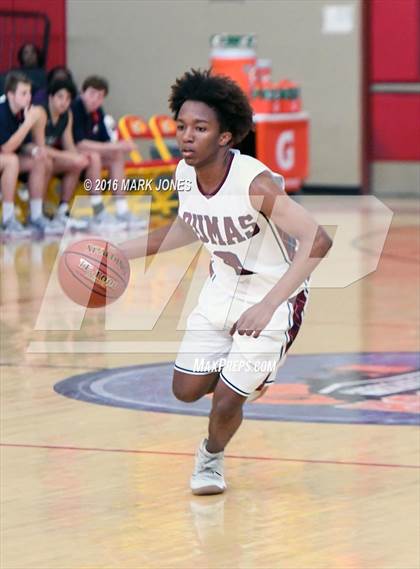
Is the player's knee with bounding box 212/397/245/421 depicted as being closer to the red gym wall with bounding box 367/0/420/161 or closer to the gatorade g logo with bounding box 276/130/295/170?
the gatorade g logo with bounding box 276/130/295/170

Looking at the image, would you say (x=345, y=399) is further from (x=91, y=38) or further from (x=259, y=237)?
(x=91, y=38)

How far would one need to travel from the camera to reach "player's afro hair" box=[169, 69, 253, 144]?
16.5 ft

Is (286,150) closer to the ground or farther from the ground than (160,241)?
closer to the ground

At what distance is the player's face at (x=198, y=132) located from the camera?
197 inches

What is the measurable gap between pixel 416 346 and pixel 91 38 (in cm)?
1031

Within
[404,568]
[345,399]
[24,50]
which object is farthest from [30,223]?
[404,568]

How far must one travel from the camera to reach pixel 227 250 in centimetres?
515

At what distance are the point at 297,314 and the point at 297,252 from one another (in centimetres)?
43

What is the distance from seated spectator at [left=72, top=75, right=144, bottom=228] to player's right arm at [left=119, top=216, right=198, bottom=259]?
792cm

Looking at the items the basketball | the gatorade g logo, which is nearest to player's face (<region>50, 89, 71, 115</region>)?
the gatorade g logo

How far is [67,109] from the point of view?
1333 cm

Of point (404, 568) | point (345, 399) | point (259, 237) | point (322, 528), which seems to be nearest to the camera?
point (404, 568)

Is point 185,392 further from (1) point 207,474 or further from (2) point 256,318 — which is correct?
(2) point 256,318

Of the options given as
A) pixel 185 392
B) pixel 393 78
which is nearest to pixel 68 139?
pixel 393 78
